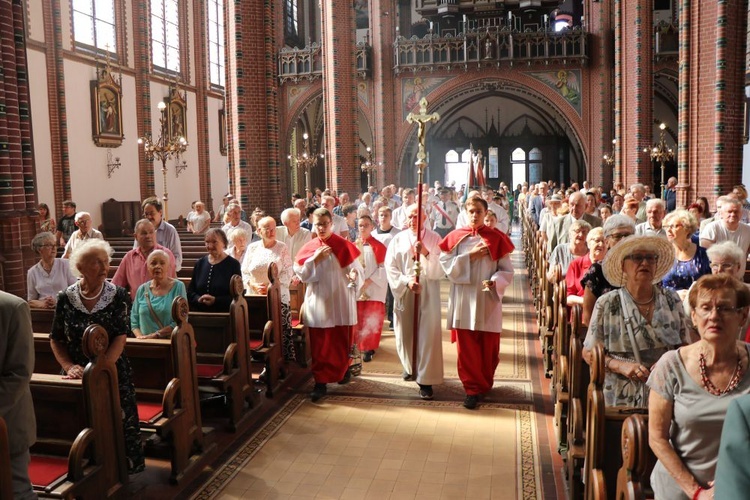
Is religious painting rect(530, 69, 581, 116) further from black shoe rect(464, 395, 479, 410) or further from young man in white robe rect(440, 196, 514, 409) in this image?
black shoe rect(464, 395, 479, 410)

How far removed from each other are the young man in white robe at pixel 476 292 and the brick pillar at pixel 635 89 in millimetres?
11808

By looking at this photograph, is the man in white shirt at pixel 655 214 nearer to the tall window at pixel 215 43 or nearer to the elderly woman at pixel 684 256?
the elderly woman at pixel 684 256

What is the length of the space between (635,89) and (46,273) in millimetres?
15234

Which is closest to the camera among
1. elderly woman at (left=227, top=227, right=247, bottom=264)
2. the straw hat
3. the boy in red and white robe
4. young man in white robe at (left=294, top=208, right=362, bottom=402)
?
the straw hat

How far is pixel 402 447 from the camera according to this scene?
18.8ft

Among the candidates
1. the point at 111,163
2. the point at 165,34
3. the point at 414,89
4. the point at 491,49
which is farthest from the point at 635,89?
the point at 165,34

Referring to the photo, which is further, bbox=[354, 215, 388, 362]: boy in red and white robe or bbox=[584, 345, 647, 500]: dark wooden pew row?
bbox=[354, 215, 388, 362]: boy in red and white robe

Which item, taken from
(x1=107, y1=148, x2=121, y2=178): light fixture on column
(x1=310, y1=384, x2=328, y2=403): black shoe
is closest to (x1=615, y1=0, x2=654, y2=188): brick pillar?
→ (x1=310, y1=384, x2=328, y2=403): black shoe

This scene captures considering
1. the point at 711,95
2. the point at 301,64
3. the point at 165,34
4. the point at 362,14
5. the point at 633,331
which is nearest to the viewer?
the point at 633,331

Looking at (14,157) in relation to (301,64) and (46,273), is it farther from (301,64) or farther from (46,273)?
(301,64)

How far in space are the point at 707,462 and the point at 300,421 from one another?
4.27 metres

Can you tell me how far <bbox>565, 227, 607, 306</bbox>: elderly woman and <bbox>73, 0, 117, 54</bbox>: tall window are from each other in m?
16.5

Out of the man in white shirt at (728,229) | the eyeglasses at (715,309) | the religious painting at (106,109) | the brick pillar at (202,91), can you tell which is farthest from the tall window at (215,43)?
the eyeglasses at (715,309)

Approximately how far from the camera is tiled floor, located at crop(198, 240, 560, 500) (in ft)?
16.4
